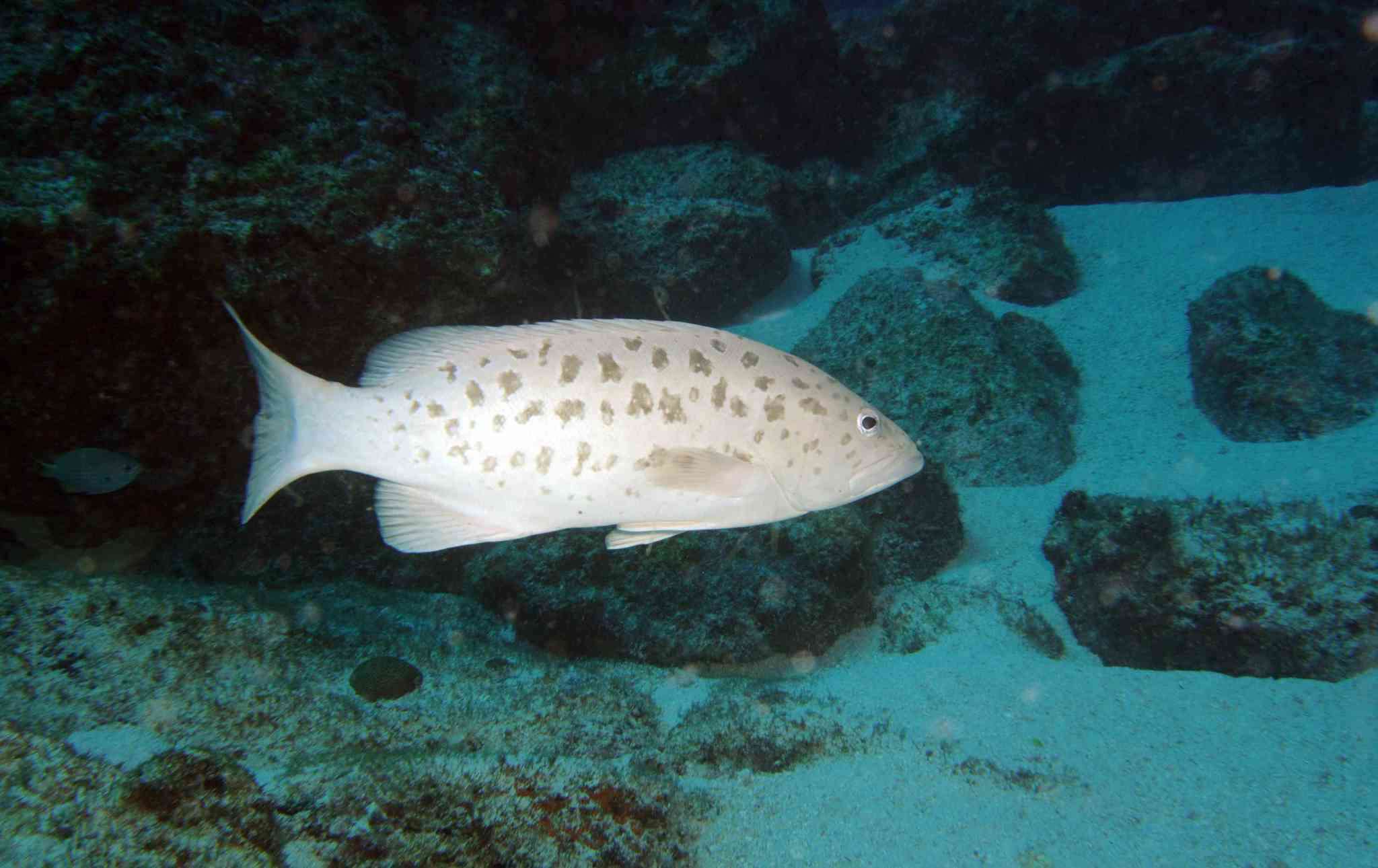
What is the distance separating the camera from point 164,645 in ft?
9.31

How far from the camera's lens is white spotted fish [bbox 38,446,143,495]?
3.89 metres

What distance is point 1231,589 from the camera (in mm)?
3904

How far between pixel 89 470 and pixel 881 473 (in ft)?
16.6

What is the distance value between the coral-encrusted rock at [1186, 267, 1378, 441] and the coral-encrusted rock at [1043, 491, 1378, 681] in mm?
2763

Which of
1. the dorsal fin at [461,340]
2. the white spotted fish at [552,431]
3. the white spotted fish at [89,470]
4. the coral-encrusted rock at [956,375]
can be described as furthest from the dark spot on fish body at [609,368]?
the coral-encrusted rock at [956,375]

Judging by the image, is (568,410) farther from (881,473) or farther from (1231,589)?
(1231,589)

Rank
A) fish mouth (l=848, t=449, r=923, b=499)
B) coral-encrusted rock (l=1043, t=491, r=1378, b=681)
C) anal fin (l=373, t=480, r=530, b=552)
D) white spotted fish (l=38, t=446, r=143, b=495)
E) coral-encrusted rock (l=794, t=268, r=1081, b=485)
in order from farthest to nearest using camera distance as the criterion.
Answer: coral-encrusted rock (l=794, t=268, r=1081, b=485), white spotted fish (l=38, t=446, r=143, b=495), coral-encrusted rock (l=1043, t=491, r=1378, b=681), fish mouth (l=848, t=449, r=923, b=499), anal fin (l=373, t=480, r=530, b=552)

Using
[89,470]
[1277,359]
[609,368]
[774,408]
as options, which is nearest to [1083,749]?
[774,408]

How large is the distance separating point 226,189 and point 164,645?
309 cm

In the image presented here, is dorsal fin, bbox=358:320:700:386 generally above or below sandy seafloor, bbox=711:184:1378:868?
above

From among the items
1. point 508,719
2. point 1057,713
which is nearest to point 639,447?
point 508,719

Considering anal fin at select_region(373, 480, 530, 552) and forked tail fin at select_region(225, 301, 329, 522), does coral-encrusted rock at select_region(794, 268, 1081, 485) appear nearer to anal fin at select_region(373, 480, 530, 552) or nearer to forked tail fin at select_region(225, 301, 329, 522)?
anal fin at select_region(373, 480, 530, 552)

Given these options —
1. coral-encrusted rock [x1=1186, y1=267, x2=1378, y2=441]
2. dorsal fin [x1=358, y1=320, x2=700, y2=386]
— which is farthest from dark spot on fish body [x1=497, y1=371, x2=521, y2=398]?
coral-encrusted rock [x1=1186, y1=267, x2=1378, y2=441]

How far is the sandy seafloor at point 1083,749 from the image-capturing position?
8.32ft
